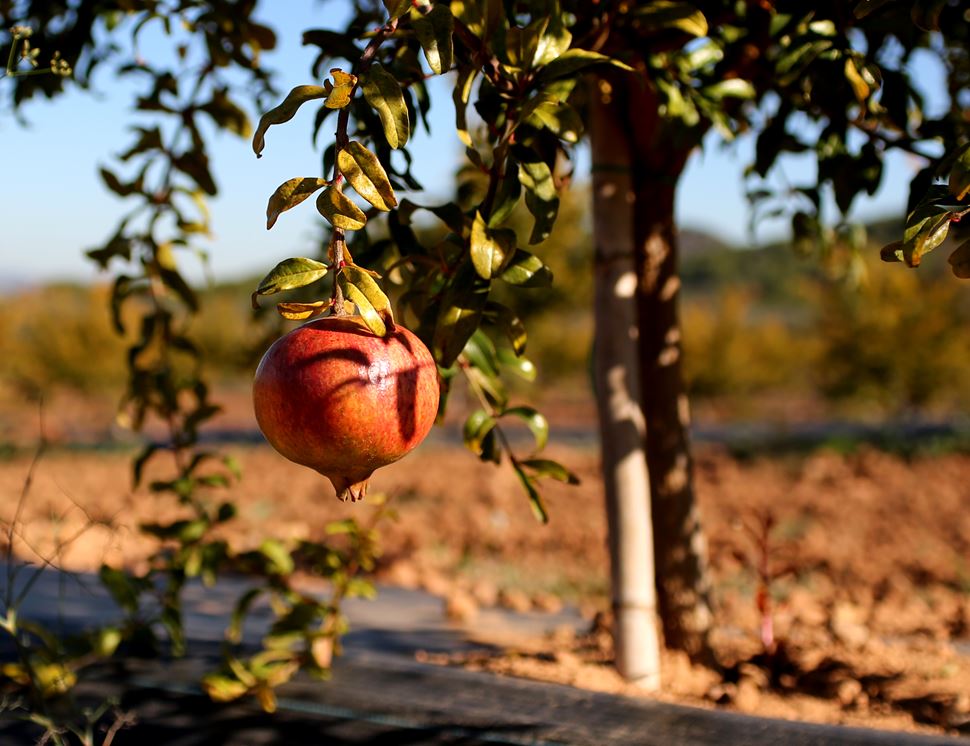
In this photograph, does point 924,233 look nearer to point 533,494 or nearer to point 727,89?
point 533,494

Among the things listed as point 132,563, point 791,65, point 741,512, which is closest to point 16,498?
point 132,563

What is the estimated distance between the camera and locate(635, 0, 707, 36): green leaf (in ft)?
4.25

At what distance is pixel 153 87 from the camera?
2078 mm

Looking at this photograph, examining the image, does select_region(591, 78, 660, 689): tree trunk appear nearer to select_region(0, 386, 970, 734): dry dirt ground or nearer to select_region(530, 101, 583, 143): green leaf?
select_region(0, 386, 970, 734): dry dirt ground

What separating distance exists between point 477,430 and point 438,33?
2.05 ft

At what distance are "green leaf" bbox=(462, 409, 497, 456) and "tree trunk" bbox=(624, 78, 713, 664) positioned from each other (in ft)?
2.93

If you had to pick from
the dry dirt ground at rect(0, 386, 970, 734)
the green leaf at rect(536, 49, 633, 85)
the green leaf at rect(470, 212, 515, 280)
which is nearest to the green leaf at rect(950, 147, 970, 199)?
the green leaf at rect(536, 49, 633, 85)

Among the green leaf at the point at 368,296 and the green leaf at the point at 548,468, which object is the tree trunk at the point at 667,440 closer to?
the green leaf at the point at 548,468

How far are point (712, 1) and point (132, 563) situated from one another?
155 inches

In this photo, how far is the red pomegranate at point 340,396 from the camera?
0.86 m

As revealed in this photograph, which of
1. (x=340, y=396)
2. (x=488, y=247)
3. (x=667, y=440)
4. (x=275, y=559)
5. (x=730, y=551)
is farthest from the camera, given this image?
(x=730, y=551)

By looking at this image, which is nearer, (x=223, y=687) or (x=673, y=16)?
(x=673, y=16)

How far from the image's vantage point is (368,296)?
90 cm

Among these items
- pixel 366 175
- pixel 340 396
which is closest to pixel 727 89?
pixel 366 175
